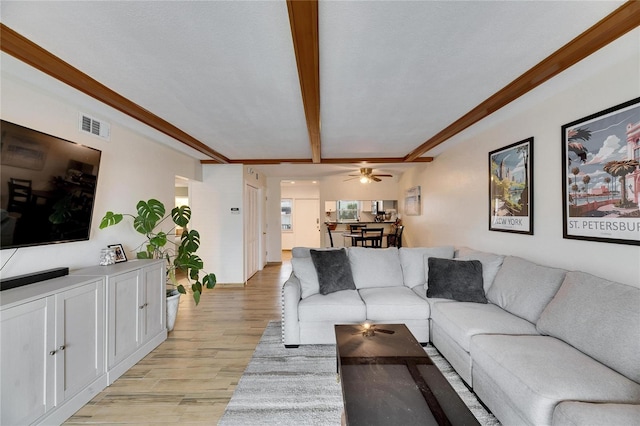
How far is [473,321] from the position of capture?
221 cm

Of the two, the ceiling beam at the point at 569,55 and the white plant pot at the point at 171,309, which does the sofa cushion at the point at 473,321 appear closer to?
the ceiling beam at the point at 569,55

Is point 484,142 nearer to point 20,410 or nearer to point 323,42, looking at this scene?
point 323,42

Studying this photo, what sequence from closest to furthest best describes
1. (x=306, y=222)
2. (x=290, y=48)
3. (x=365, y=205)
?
(x=290, y=48) → (x=365, y=205) → (x=306, y=222)

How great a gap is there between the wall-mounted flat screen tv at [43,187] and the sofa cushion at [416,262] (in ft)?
11.1

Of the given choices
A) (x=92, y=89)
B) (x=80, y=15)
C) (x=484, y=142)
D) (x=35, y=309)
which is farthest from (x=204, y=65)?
(x=484, y=142)

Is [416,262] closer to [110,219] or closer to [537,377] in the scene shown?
[537,377]

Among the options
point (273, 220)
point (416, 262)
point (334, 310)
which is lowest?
point (334, 310)

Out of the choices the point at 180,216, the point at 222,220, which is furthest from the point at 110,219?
the point at 222,220

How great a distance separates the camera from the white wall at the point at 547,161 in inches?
74.1

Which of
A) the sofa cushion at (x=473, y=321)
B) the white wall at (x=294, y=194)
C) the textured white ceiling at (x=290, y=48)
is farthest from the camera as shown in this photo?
the white wall at (x=294, y=194)

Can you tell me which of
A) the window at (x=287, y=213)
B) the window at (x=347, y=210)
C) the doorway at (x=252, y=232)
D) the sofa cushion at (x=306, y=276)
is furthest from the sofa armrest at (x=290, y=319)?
the window at (x=287, y=213)

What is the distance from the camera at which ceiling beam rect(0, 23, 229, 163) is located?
1.63 meters

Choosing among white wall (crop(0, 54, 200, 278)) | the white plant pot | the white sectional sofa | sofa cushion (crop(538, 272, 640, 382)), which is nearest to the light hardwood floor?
the white plant pot

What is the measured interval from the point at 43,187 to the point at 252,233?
4.29m
